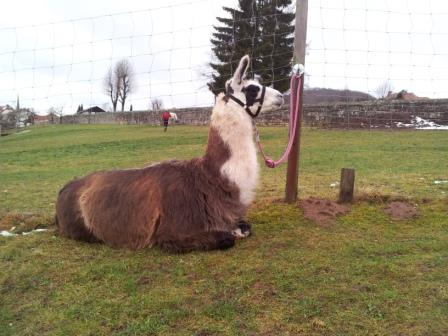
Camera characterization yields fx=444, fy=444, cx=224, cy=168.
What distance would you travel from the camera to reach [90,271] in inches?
138

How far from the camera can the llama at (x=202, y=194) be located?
377 cm

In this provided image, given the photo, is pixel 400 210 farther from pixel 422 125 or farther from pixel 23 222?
pixel 422 125

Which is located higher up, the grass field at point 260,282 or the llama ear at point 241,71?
the llama ear at point 241,71

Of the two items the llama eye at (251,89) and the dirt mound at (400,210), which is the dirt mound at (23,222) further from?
the dirt mound at (400,210)

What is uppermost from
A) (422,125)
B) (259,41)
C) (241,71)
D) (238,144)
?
(259,41)

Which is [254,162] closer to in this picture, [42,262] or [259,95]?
[259,95]

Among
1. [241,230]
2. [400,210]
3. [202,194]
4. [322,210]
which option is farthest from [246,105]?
[400,210]

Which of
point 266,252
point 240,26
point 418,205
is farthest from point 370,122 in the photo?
point 266,252

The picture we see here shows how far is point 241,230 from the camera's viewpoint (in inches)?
158

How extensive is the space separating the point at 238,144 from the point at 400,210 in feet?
6.11

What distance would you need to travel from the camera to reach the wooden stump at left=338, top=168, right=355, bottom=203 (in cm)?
473

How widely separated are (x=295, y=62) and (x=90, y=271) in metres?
Answer: 2.90

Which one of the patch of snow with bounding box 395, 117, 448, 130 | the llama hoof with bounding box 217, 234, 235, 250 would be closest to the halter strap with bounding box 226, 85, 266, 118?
the llama hoof with bounding box 217, 234, 235, 250

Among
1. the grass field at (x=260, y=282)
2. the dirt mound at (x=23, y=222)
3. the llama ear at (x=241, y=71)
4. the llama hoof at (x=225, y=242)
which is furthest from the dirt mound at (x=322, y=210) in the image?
the dirt mound at (x=23, y=222)
